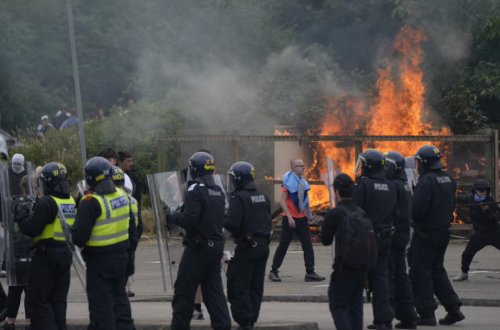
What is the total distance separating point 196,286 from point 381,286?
171cm

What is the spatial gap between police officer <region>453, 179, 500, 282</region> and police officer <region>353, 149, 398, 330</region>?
4124mm

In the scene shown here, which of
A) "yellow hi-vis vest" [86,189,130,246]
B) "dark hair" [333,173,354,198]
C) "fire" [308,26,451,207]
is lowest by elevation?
"yellow hi-vis vest" [86,189,130,246]

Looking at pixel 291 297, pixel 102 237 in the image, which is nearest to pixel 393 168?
pixel 291 297

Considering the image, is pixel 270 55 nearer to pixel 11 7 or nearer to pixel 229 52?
pixel 229 52

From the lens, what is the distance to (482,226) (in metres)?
15.4

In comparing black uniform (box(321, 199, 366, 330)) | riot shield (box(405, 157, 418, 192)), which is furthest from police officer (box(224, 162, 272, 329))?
riot shield (box(405, 157, 418, 192))

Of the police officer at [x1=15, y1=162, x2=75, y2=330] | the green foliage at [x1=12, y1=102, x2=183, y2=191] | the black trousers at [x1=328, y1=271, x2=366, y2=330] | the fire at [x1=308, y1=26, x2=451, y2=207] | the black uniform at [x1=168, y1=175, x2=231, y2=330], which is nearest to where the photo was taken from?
the black trousers at [x1=328, y1=271, x2=366, y2=330]

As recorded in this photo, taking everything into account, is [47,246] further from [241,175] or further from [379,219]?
[379,219]

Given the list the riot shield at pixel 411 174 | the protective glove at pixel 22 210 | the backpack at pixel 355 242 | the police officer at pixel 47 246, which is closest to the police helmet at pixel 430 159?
the riot shield at pixel 411 174

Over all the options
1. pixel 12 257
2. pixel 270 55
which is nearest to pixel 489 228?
pixel 12 257

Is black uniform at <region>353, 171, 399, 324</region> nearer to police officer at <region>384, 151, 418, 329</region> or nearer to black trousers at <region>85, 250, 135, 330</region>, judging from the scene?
police officer at <region>384, 151, 418, 329</region>

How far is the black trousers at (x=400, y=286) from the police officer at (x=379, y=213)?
38 cm

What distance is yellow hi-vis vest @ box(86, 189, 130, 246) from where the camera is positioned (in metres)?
9.92

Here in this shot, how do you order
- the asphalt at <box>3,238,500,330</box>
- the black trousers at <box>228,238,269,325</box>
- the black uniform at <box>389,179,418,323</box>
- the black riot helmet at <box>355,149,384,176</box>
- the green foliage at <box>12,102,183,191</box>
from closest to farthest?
the black trousers at <box>228,238,269,325</box>, the black riot helmet at <box>355,149,384,176</box>, the black uniform at <box>389,179,418,323</box>, the asphalt at <box>3,238,500,330</box>, the green foliage at <box>12,102,183,191</box>
